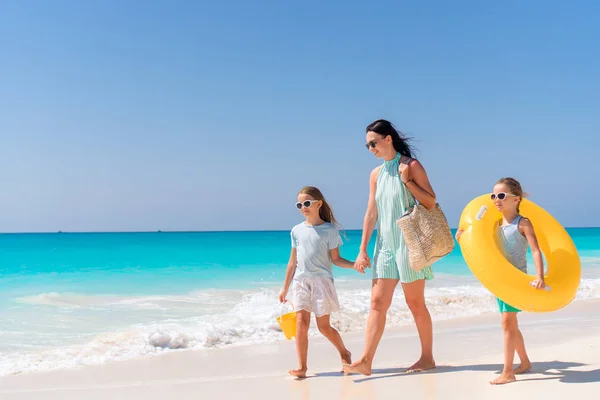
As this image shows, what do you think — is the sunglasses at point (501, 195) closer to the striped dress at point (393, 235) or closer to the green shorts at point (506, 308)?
the striped dress at point (393, 235)

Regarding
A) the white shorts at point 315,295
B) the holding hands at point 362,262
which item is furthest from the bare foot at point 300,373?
the holding hands at point 362,262

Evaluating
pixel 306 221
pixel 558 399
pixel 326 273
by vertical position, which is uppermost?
pixel 306 221

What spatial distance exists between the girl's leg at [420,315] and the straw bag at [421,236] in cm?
18

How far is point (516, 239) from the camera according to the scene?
3.64 metres

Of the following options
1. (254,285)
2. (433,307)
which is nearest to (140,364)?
(433,307)

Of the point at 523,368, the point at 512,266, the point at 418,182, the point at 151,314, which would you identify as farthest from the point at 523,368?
the point at 151,314

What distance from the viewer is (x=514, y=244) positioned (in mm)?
3652

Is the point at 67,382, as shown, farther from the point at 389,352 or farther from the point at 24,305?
the point at 24,305

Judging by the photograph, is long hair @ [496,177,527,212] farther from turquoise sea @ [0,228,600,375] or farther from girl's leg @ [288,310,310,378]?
turquoise sea @ [0,228,600,375]

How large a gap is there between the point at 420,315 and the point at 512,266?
0.73 meters

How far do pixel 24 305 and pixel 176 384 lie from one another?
21.6 ft

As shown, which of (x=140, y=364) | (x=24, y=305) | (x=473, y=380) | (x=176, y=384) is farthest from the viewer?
(x=24, y=305)

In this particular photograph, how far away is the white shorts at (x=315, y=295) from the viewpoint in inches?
154

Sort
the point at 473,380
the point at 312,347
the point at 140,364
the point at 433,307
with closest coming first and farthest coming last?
the point at 473,380 → the point at 140,364 → the point at 312,347 → the point at 433,307
